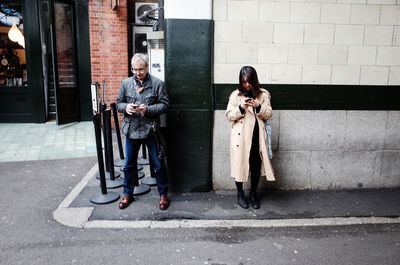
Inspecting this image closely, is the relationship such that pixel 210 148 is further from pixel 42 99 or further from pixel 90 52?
pixel 42 99

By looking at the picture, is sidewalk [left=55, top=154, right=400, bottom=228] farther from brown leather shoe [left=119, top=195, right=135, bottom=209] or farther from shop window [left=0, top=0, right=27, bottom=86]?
shop window [left=0, top=0, right=27, bottom=86]

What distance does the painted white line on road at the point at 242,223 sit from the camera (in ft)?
14.2

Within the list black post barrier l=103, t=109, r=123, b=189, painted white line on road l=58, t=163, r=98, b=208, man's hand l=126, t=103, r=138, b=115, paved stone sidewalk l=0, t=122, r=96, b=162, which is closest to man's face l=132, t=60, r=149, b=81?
Result: man's hand l=126, t=103, r=138, b=115

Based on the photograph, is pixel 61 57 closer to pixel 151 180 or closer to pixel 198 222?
pixel 151 180

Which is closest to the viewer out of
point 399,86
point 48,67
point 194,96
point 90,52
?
point 194,96

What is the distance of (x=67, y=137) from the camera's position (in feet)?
28.6

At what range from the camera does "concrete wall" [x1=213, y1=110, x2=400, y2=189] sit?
17.5 ft

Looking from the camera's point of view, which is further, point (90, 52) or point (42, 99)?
point (42, 99)

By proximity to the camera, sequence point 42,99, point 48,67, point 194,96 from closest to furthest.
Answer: point 194,96 → point 42,99 → point 48,67

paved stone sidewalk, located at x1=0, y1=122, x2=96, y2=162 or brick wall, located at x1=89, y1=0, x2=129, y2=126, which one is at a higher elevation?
brick wall, located at x1=89, y1=0, x2=129, y2=126

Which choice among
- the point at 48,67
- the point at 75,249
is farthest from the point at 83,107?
the point at 75,249

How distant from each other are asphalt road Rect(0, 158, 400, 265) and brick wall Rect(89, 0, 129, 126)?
5270 mm

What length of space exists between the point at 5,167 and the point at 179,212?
382 cm

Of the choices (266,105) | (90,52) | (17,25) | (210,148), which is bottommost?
(210,148)
